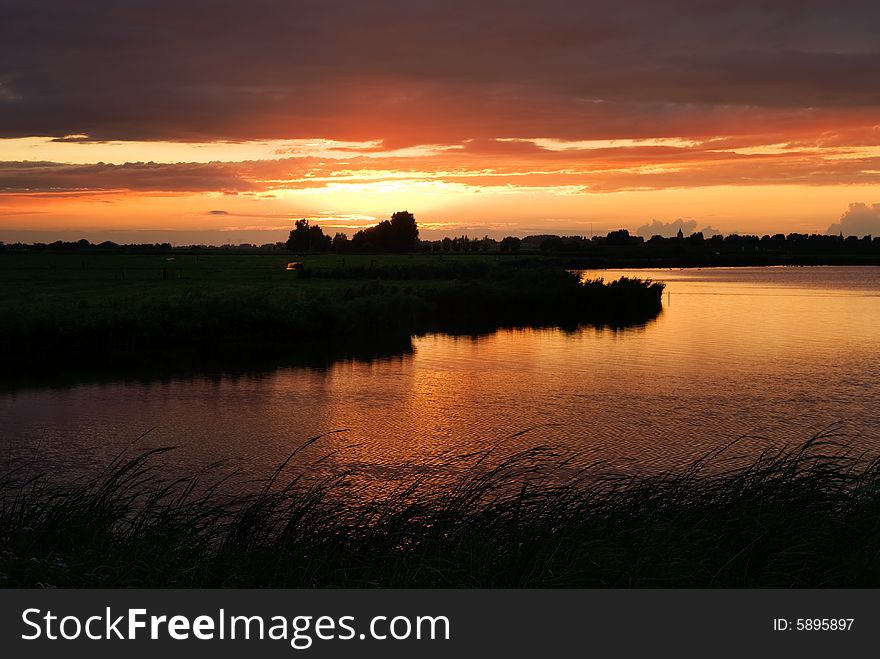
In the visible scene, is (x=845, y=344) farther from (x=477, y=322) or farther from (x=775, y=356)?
(x=477, y=322)

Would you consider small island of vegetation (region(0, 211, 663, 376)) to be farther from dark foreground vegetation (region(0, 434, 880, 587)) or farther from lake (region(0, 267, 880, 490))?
dark foreground vegetation (region(0, 434, 880, 587))

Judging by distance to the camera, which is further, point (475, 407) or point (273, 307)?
point (273, 307)

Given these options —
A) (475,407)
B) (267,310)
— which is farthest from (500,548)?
(267,310)

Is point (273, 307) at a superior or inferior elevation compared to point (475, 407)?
superior

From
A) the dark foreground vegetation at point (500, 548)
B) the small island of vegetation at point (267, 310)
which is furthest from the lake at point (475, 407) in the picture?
the small island of vegetation at point (267, 310)

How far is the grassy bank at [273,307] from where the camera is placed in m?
46.6

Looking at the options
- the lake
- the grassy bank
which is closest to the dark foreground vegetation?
the lake

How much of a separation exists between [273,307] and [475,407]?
80.0ft

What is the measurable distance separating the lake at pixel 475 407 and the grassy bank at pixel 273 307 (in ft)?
26.7

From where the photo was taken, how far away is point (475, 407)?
106 ft

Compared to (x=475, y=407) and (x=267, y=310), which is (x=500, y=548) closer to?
(x=475, y=407)

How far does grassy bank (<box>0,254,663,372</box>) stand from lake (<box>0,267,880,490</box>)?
8.14 metres

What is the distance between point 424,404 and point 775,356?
23.3m

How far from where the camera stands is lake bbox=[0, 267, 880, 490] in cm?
2500
